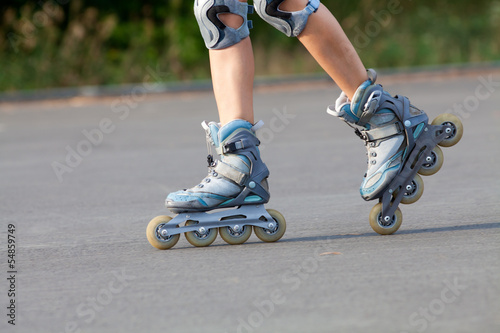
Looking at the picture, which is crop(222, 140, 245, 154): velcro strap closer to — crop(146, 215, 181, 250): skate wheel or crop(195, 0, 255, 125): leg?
crop(195, 0, 255, 125): leg

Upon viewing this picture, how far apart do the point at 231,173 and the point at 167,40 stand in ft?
63.8

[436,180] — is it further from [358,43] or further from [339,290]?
[358,43]

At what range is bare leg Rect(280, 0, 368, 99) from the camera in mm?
3756

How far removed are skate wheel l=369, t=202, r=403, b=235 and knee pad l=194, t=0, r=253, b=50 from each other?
91cm

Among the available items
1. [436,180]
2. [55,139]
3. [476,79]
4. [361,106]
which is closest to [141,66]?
[476,79]

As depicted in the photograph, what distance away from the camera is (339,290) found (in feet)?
9.60

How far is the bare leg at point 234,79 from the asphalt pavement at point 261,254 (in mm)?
554

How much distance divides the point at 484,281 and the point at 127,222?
2.24 meters

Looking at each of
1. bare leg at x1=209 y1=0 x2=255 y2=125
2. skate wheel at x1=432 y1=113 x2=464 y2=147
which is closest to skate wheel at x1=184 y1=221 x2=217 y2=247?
bare leg at x1=209 y1=0 x2=255 y2=125

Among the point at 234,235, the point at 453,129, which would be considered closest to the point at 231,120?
the point at 234,235

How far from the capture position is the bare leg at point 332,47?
12.3ft

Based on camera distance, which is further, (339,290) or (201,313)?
(339,290)

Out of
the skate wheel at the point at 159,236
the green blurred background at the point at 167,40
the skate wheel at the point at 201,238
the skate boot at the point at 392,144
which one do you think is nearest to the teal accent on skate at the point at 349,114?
the skate boot at the point at 392,144

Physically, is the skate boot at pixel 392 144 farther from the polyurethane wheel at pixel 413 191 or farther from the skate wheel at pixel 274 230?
the skate wheel at pixel 274 230
